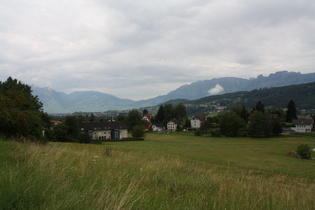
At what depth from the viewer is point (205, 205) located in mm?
4055

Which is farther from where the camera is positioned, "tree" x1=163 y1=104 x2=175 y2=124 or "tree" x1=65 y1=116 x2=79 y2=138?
"tree" x1=163 y1=104 x2=175 y2=124

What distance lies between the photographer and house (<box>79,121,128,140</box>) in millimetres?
80750

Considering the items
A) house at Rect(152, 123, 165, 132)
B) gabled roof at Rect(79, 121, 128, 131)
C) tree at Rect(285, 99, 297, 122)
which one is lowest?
house at Rect(152, 123, 165, 132)

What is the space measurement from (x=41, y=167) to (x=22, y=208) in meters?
2.48

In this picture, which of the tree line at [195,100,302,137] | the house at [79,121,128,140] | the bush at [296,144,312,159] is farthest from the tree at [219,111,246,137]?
the bush at [296,144,312,159]

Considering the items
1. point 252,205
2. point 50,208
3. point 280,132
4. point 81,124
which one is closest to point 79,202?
point 50,208

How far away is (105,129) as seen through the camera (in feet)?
275

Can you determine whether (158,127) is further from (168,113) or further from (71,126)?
(71,126)

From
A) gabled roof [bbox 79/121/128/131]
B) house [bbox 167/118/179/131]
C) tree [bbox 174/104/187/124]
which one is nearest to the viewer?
gabled roof [bbox 79/121/128/131]

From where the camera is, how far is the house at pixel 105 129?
80750 millimetres

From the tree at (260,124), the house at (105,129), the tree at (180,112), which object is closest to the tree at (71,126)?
the house at (105,129)

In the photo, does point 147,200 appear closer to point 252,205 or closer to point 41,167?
point 252,205

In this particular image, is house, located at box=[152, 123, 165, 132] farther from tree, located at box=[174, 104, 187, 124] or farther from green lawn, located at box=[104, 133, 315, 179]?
green lawn, located at box=[104, 133, 315, 179]

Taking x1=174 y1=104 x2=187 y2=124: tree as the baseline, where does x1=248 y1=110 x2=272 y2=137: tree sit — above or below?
below
